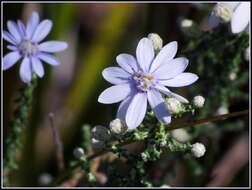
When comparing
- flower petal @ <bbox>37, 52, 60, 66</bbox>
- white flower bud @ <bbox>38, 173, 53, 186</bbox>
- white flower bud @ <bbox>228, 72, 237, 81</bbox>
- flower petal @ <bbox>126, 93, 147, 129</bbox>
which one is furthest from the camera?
white flower bud @ <bbox>38, 173, 53, 186</bbox>

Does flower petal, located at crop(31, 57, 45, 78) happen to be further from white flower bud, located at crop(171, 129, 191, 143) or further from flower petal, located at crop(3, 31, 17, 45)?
white flower bud, located at crop(171, 129, 191, 143)

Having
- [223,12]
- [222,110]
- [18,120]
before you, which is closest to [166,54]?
[223,12]

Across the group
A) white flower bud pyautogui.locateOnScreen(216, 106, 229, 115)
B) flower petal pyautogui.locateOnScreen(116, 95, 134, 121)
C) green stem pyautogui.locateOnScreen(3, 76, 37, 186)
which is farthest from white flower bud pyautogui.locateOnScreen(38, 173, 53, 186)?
flower petal pyautogui.locateOnScreen(116, 95, 134, 121)

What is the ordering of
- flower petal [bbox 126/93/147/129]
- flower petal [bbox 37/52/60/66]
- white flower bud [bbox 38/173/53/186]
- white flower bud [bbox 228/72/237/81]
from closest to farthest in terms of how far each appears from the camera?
flower petal [bbox 126/93/147/129], flower petal [bbox 37/52/60/66], white flower bud [bbox 228/72/237/81], white flower bud [bbox 38/173/53/186]

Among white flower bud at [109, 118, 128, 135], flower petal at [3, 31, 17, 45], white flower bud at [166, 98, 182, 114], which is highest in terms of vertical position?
flower petal at [3, 31, 17, 45]

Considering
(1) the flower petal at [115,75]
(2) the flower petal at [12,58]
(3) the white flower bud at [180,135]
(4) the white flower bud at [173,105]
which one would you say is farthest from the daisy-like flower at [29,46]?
(3) the white flower bud at [180,135]

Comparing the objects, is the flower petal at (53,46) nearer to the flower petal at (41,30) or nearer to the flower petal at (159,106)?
the flower petal at (41,30)
